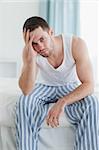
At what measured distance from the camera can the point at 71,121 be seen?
1.37m

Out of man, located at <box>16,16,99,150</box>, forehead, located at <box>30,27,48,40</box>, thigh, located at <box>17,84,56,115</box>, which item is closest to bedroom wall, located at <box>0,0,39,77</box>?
man, located at <box>16,16,99,150</box>

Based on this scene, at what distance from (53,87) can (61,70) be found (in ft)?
0.33

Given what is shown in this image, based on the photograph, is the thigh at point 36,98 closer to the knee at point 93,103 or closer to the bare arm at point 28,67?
the bare arm at point 28,67

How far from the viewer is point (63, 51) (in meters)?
1.52

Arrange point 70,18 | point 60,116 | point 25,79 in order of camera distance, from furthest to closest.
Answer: point 70,18 → point 25,79 → point 60,116

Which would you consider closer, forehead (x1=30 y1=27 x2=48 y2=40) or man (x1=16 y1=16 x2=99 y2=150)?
man (x1=16 y1=16 x2=99 y2=150)

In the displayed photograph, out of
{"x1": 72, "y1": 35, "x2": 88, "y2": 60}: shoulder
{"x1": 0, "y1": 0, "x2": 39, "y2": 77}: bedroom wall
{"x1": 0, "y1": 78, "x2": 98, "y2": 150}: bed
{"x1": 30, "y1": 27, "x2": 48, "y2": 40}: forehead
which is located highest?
{"x1": 0, "y1": 0, "x2": 39, "y2": 77}: bedroom wall

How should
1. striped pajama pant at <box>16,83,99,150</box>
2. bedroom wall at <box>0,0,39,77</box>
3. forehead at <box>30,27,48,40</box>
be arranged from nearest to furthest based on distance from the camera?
1. striped pajama pant at <box>16,83,99,150</box>
2. forehead at <box>30,27,48,40</box>
3. bedroom wall at <box>0,0,39,77</box>

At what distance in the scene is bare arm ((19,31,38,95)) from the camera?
1455 millimetres

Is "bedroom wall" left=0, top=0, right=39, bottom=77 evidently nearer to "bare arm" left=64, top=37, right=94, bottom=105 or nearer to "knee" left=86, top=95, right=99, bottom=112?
"bare arm" left=64, top=37, right=94, bottom=105

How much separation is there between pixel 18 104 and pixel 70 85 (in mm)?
312

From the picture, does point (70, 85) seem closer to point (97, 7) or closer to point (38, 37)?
point (38, 37)

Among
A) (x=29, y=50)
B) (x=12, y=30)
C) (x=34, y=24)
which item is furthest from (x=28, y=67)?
(x=12, y=30)

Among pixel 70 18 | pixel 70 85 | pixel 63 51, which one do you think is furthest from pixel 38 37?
Result: pixel 70 18
